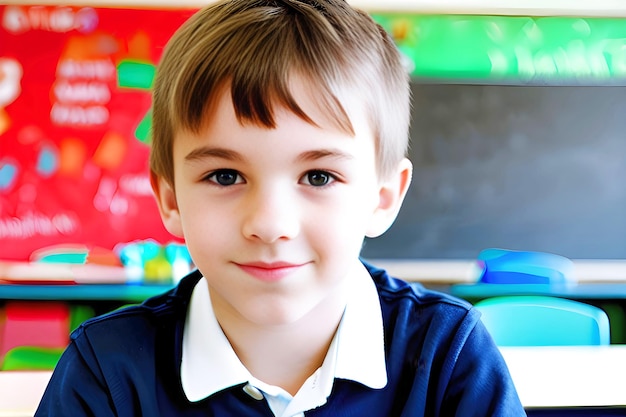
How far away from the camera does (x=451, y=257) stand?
2.11m

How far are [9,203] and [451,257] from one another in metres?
1.39

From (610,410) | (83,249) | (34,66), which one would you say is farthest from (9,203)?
(610,410)

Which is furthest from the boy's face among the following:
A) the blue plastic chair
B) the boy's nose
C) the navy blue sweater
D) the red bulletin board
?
the red bulletin board

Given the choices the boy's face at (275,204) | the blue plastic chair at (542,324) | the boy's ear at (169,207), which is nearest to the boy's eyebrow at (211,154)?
the boy's face at (275,204)

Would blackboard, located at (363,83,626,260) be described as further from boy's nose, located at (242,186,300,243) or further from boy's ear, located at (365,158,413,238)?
boy's nose, located at (242,186,300,243)

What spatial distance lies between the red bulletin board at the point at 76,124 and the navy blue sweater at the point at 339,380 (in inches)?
47.1

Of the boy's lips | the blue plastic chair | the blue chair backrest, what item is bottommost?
the blue plastic chair

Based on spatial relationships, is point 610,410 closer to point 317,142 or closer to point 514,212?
point 514,212

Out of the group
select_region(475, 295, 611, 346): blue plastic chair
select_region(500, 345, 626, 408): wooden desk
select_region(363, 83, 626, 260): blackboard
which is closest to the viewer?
select_region(475, 295, 611, 346): blue plastic chair

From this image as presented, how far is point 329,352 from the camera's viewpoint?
2.77ft

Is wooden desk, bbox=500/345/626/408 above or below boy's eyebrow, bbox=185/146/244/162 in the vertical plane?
below

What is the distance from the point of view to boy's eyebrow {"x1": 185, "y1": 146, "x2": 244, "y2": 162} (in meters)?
0.70

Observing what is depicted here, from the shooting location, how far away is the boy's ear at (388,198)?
85cm

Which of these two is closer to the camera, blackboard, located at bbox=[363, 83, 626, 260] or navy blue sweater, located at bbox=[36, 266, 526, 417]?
navy blue sweater, located at bbox=[36, 266, 526, 417]
